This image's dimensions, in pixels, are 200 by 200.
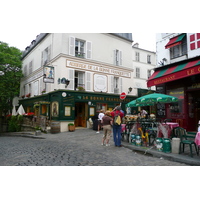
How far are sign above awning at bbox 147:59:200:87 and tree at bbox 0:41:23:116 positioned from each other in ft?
56.5

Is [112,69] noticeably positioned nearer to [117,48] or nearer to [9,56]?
[117,48]

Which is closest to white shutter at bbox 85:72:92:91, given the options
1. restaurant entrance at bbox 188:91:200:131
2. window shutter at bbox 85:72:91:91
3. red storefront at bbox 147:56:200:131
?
window shutter at bbox 85:72:91:91

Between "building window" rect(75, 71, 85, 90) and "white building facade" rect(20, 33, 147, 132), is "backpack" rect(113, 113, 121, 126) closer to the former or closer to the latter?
"white building facade" rect(20, 33, 147, 132)

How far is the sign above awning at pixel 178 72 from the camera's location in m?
7.95

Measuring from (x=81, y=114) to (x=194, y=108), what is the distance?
907 cm

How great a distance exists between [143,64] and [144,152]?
17.6 metres

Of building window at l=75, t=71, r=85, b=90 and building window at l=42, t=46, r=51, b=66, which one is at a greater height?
building window at l=42, t=46, r=51, b=66

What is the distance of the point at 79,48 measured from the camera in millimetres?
14812

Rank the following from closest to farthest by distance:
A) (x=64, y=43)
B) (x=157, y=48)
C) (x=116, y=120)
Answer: (x=116, y=120) → (x=157, y=48) → (x=64, y=43)

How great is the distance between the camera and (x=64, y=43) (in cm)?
1378

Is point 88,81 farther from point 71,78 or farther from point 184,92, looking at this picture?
point 184,92

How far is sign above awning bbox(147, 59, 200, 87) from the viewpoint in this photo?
7.95 metres

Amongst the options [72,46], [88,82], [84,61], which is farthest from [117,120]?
[72,46]

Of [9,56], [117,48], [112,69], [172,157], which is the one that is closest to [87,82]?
[112,69]
